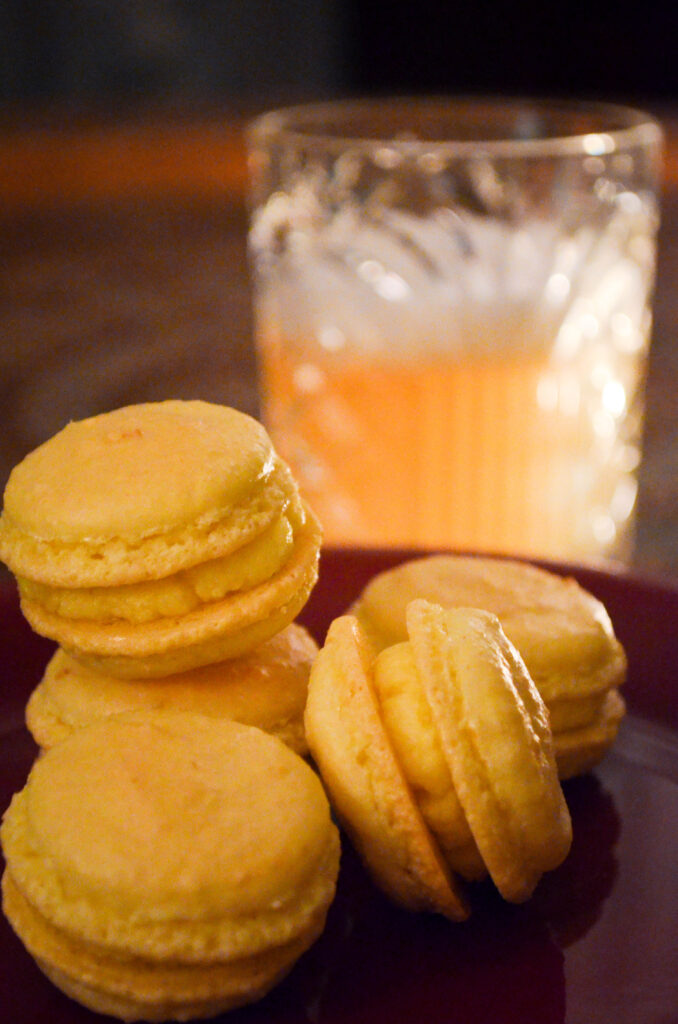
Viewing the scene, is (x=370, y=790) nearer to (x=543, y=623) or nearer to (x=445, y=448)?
(x=543, y=623)

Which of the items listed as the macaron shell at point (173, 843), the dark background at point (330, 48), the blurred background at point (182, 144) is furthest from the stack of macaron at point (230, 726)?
the dark background at point (330, 48)

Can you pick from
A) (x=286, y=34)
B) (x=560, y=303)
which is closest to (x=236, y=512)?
(x=560, y=303)

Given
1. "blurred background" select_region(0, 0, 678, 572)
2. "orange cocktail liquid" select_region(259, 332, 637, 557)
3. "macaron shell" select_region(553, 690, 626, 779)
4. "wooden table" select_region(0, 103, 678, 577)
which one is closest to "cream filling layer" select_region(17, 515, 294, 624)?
"macaron shell" select_region(553, 690, 626, 779)

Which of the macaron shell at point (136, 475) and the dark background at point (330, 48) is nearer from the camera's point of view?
the macaron shell at point (136, 475)

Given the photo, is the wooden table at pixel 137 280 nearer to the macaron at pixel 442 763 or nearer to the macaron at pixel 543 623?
the macaron at pixel 543 623

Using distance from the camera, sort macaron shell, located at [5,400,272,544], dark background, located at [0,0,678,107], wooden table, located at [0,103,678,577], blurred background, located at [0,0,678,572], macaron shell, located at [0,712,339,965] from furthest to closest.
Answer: dark background, located at [0,0,678,107] → blurred background, located at [0,0,678,572] → wooden table, located at [0,103,678,577] → macaron shell, located at [5,400,272,544] → macaron shell, located at [0,712,339,965]

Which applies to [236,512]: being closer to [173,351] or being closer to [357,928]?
[357,928]

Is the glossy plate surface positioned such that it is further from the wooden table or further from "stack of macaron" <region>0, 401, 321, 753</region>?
the wooden table
